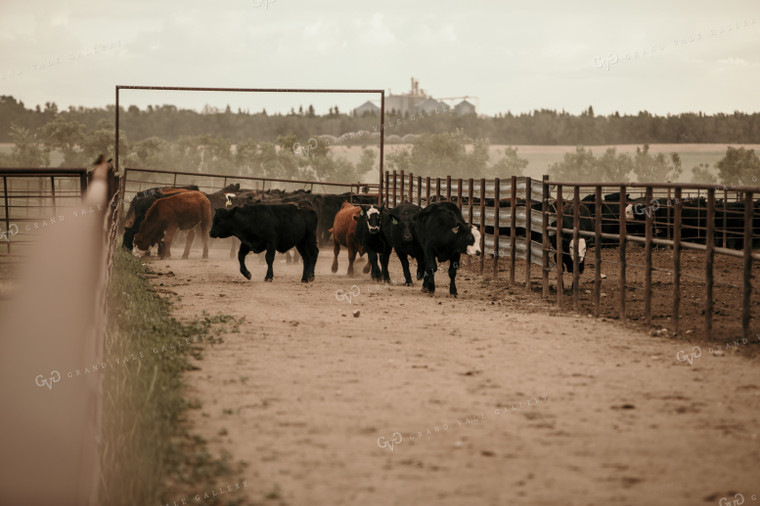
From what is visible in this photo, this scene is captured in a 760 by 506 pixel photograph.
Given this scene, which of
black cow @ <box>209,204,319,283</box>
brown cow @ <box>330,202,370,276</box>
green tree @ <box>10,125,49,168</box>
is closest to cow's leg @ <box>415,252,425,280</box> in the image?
brown cow @ <box>330,202,370,276</box>

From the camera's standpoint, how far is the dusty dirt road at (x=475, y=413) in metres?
4.27

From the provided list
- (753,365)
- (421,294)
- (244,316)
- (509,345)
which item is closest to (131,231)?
(421,294)

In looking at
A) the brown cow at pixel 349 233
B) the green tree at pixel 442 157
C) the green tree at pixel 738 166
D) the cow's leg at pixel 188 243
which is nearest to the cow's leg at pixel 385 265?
the brown cow at pixel 349 233

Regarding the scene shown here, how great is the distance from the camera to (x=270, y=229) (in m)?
14.3

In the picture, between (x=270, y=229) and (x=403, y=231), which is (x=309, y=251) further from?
(x=403, y=231)

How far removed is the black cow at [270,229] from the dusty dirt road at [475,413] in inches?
177

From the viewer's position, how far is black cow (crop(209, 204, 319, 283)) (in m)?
14.3

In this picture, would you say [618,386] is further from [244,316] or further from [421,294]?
[421,294]

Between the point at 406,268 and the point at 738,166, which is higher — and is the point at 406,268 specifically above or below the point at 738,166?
below

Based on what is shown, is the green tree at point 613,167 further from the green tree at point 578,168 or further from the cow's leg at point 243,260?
the cow's leg at point 243,260

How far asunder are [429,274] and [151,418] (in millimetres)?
7612

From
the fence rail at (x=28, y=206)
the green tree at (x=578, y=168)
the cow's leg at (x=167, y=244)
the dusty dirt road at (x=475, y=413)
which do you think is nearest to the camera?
the dusty dirt road at (x=475, y=413)

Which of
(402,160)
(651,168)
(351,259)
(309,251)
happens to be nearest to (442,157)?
(402,160)

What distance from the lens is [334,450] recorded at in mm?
4820
